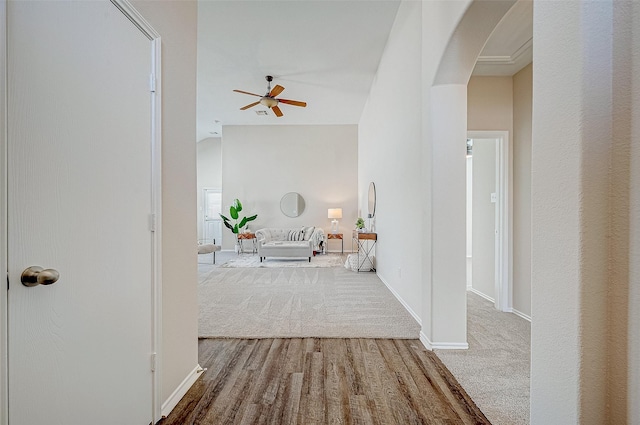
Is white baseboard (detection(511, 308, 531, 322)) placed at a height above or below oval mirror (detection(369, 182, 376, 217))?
below

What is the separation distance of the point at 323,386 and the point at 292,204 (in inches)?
277

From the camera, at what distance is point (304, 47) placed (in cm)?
454

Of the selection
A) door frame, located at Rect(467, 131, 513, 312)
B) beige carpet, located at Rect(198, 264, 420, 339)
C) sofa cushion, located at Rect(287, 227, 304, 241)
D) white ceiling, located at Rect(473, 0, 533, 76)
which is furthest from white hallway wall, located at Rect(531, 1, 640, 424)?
sofa cushion, located at Rect(287, 227, 304, 241)

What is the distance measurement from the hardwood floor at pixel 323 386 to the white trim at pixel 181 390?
31 millimetres

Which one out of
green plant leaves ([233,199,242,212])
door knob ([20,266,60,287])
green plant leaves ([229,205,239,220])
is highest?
green plant leaves ([233,199,242,212])

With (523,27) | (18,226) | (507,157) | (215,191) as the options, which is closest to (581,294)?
(18,226)

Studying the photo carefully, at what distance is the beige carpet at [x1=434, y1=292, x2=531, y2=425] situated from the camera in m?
1.75

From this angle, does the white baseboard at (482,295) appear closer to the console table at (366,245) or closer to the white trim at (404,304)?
the white trim at (404,304)

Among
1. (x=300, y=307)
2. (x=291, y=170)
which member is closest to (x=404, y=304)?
(x=300, y=307)

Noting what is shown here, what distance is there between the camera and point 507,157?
11.7 ft

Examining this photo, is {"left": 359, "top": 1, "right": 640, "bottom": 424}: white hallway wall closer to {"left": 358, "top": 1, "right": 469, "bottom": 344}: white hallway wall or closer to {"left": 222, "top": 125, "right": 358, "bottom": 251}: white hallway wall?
{"left": 358, "top": 1, "right": 469, "bottom": 344}: white hallway wall

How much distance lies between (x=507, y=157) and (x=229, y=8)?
140 inches

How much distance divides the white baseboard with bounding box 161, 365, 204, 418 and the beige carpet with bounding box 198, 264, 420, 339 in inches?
26.6

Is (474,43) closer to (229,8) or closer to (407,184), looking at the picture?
(407,184)
